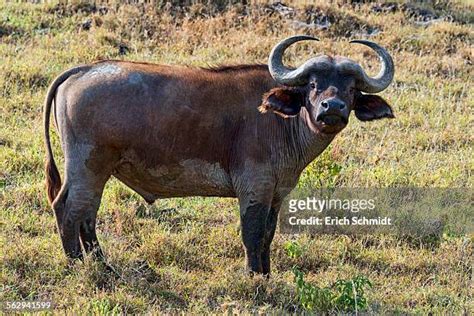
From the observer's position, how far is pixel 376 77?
19.4 feet

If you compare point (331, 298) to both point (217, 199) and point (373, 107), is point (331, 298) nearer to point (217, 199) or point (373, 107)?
point (373, 107)

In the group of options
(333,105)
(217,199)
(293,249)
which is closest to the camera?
(333,105)

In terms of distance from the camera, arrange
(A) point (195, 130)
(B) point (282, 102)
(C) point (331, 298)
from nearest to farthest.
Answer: (C) point (331, 298)
(B) point (282, 102)
(A) point (195, 130)

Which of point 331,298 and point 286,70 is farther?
point 286,70

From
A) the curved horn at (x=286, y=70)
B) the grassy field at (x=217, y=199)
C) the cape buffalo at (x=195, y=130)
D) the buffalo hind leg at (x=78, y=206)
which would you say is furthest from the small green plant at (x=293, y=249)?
the buffalo hind leg at (x=78, y=206)

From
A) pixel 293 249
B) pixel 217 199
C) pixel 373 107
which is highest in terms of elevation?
pixel 373 107

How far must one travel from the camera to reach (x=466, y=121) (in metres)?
9.56

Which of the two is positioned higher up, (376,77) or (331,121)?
(376,77)

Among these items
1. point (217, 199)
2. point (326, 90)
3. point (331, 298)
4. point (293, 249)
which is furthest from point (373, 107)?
point (217, 199)

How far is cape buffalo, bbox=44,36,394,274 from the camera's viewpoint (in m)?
5.81

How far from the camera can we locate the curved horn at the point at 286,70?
5770 millimetres

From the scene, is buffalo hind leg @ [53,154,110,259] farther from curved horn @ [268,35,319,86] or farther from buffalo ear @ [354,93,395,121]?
buffalo ear @ [354,93,395,121]

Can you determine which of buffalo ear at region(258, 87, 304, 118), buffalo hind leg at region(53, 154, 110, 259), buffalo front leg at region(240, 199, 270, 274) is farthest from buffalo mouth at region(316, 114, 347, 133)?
buffalo hind leg at region(53, 154, 110, 259)

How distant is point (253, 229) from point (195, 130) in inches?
31.0
